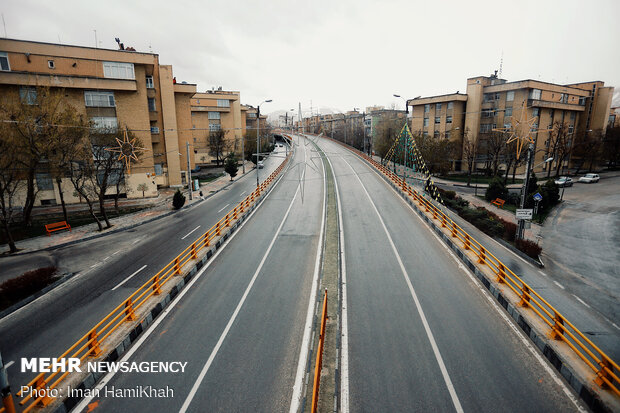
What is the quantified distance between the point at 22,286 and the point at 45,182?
25.3 m

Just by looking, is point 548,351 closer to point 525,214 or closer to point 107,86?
point 525,214

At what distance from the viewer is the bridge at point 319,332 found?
729cm

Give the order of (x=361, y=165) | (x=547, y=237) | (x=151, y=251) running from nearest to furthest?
1. (x=151, y=251)
2. (x=547, y=237)
3. (x=361, y=165)

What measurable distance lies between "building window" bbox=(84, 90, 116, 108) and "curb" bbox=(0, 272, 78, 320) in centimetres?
2405

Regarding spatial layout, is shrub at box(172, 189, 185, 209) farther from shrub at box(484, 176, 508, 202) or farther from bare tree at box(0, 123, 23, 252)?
shrub at box(484, 176, 508, 202)

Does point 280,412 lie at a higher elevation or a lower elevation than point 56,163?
lower

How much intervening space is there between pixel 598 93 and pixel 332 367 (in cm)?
8091

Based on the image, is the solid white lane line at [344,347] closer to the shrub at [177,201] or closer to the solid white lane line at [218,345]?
the solid white lane line at [218,345]

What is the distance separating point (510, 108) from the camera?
4962 centimetres

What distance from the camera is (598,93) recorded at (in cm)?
6034

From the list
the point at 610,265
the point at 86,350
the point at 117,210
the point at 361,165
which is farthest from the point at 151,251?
the point at 361,165

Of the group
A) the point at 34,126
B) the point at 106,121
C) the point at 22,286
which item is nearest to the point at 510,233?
the point at 22,286

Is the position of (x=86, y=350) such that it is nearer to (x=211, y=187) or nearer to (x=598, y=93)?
(x=211, y=187)

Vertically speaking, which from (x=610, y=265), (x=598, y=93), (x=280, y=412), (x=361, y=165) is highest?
(x=598, y=93)
